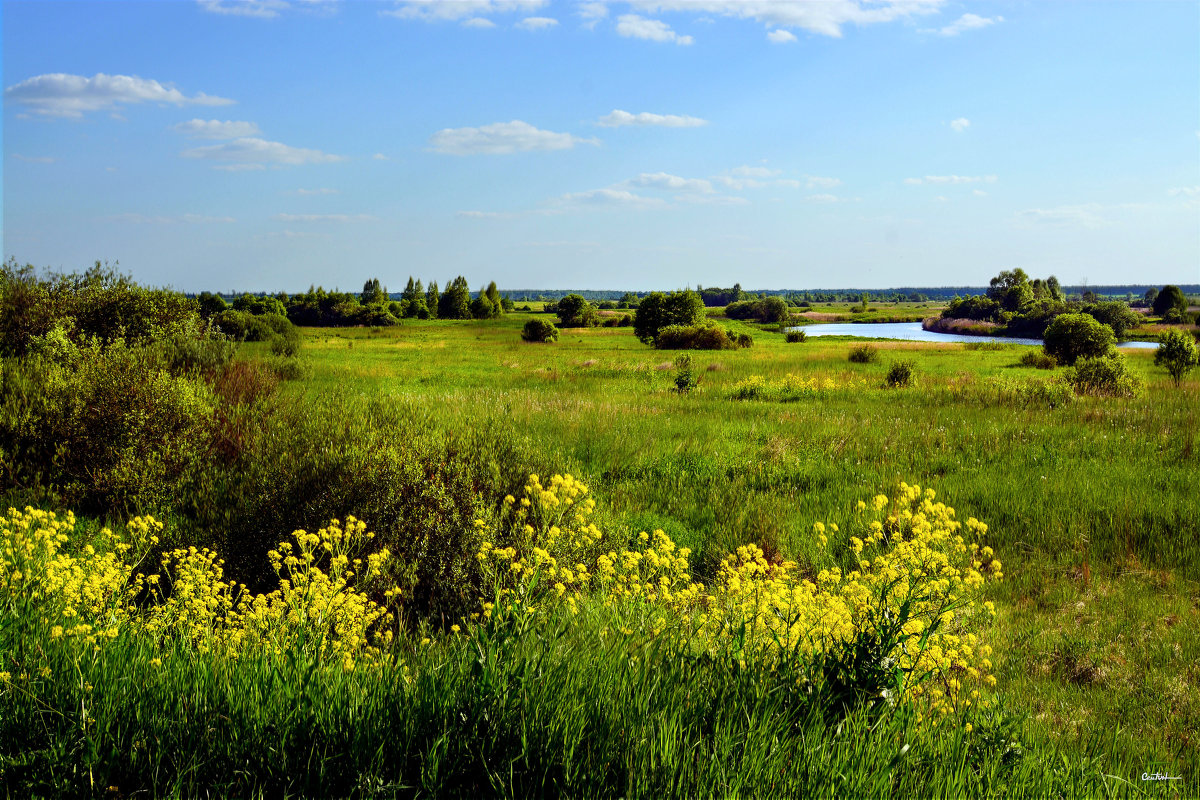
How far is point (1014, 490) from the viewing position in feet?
31.4

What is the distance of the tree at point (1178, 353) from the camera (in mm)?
26203

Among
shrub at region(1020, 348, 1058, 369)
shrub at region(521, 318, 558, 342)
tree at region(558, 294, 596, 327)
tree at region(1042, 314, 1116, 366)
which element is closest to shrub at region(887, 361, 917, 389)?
tree at region(1042, 314, 1116, 366)

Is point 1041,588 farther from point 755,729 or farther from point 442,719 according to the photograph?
point 442,719

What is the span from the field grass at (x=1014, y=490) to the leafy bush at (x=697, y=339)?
26.4 m

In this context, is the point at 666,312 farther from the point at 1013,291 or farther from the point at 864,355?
the point at 1013,291

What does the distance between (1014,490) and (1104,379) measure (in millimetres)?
15001

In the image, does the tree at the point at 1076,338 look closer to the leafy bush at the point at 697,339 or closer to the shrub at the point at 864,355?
the shrub at the point at 864,355

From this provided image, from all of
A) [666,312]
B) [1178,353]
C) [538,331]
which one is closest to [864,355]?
[1178,353]

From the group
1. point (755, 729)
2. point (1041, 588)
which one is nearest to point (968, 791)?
point (755, 729)

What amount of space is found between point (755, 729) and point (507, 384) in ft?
71.3

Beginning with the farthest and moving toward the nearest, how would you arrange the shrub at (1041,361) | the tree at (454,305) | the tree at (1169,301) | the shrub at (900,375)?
the tree at (454,305)
the tree at (1169,301)
the shrub at (1041,361)
the shrub at (900,375)

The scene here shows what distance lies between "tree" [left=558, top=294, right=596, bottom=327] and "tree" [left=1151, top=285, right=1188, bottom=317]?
67.8 meters

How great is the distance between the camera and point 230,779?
269cm

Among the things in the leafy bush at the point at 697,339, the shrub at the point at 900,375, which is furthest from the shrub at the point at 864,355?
the leafy bush at the point at 697,339
